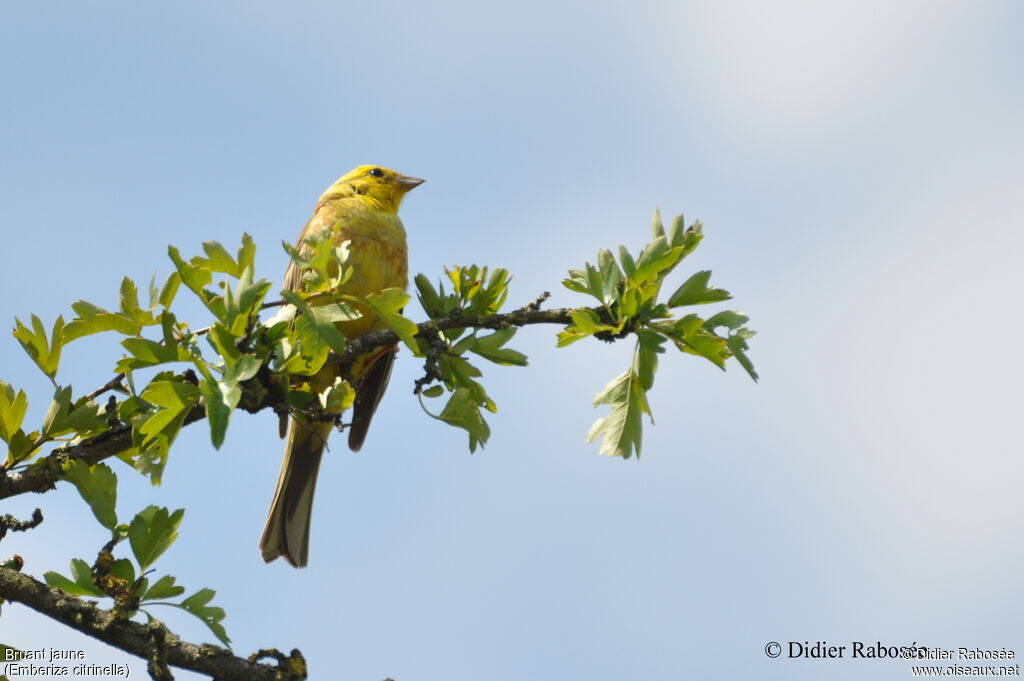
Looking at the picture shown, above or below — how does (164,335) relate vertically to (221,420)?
above

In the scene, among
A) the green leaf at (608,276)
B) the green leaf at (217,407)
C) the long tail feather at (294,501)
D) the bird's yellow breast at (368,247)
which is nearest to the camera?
the green leaf at (217,407)

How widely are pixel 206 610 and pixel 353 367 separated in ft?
7.12

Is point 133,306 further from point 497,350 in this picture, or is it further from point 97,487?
point 497,350

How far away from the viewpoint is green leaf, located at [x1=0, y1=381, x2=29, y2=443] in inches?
150

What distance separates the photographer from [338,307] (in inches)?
133

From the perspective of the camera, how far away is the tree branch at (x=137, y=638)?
3412 millimetres

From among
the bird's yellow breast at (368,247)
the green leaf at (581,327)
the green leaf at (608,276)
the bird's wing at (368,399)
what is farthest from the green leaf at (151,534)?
the bird's wing at (368,399)

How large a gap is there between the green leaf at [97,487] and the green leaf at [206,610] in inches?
14.7

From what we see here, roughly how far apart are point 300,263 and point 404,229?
13.2ft

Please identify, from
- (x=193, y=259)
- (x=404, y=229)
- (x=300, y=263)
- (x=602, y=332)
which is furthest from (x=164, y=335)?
(x=404, y=229)

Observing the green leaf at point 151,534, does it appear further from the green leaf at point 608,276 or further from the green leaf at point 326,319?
the green leaf at point 608,276

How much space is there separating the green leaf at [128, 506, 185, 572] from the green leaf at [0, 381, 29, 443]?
2.03ft

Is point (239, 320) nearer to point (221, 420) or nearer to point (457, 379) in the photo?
point (221, 420)

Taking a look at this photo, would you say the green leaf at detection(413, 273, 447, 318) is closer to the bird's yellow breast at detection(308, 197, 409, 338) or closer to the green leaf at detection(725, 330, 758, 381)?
the green leaf at detection(725, 330, 758, 381)
